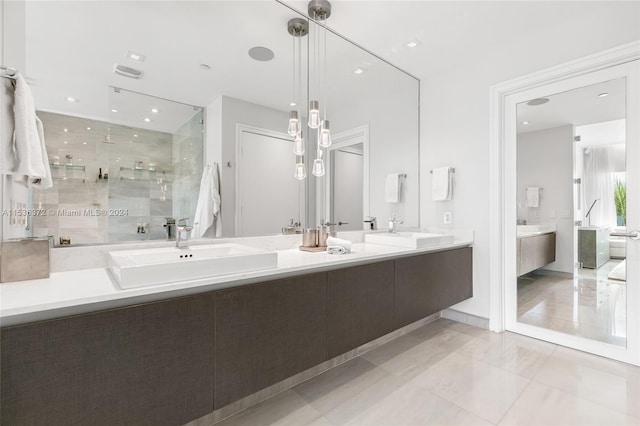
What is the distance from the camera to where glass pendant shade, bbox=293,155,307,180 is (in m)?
2.22

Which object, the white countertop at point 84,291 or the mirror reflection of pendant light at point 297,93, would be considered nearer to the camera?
the white countertop at point 84,291

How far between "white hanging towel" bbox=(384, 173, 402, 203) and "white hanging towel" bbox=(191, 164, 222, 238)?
1.70 meters

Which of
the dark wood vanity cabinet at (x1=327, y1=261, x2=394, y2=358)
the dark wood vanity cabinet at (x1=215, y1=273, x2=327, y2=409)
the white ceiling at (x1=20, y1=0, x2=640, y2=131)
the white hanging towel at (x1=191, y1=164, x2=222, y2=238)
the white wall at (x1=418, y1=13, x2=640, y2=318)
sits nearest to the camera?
the dark wood vanity cabinet at (x1=215, y1=273, x2=327, y2=409)

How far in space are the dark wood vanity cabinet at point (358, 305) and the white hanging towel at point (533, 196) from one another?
152 cm

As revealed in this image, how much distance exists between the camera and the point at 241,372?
1.28 meters

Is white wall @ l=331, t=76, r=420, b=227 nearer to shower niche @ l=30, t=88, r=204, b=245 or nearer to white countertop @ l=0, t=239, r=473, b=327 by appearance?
shower niche @ l=30, t=88, r=204, b=245

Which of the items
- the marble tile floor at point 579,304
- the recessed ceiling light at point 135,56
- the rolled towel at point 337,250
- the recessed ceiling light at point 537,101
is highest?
the recessed ceiling light at point 537,101

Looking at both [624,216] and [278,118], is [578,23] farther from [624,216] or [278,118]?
[278,118]

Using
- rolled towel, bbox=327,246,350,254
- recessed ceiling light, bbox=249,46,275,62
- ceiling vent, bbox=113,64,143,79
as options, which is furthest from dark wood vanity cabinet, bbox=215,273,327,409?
recessed ceiling light, bbox=249,46,275,62

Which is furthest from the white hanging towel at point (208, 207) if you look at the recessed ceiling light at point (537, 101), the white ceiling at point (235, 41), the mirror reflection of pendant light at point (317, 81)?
the recessed ceiling light at point (537, 101)

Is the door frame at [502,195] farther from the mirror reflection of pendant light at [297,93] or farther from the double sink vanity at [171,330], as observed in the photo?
the mirror reflection of pendant light at [297,93]

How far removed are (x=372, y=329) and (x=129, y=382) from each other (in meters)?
1.31

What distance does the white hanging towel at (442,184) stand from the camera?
2.83m

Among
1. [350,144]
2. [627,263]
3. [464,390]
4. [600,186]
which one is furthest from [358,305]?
[600,186]
